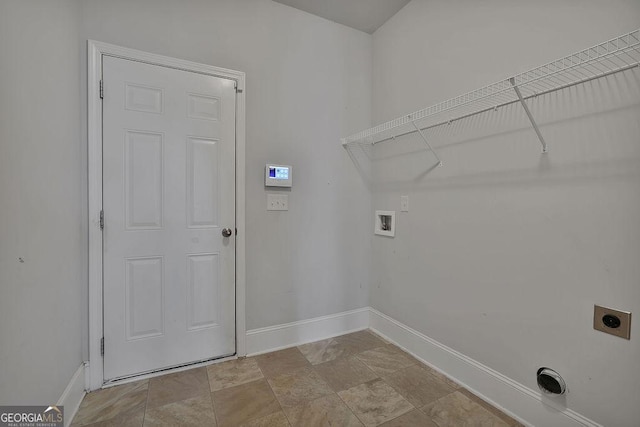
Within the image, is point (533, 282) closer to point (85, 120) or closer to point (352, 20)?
point (352, 20)

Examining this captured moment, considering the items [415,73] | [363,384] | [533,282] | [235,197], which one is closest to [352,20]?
[415,73]

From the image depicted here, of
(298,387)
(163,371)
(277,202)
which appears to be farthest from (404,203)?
(163,371)

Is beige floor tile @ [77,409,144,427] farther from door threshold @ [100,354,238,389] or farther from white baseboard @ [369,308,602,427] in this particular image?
white baseboard @ [369,308,602,427]

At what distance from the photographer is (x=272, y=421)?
1445 millimetres

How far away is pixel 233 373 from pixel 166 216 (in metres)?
1.17

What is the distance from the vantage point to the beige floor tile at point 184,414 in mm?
1426

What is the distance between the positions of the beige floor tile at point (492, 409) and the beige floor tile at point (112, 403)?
1915 millimetres

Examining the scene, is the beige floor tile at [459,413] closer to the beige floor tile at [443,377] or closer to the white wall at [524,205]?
the beige floor tile at [443,377]

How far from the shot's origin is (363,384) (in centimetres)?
176

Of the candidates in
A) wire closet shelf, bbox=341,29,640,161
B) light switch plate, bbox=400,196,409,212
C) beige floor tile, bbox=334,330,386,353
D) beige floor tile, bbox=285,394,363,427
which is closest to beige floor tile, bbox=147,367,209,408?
beige floor tile, bbox=285,394,363,427

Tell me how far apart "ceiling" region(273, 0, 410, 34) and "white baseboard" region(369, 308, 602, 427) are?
2.65m

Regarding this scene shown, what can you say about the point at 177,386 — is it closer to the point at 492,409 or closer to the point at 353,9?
the point at 492,409

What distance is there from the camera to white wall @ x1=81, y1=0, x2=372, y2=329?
1.91 meters

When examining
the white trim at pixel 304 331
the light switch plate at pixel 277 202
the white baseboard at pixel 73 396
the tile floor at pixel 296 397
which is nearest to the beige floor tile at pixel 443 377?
the tile floor at pixel 296 397
